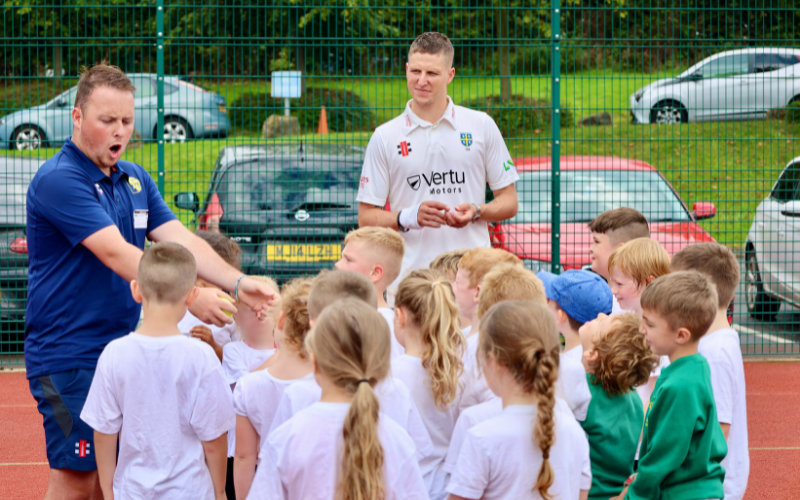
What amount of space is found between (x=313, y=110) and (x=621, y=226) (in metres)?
3.08

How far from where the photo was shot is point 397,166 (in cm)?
508

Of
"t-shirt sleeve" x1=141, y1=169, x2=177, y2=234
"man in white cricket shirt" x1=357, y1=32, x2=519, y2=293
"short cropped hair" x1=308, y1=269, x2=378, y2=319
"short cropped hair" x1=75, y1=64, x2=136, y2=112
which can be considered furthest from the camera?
"man in white cricket shirt" x1=357, y1=32, x2=519, y2=293

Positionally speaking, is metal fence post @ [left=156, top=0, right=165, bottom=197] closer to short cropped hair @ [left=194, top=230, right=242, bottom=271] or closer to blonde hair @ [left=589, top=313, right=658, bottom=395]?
short cropped hair @ [left=194, top=230, right=242, bottom=271]

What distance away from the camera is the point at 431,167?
506cm

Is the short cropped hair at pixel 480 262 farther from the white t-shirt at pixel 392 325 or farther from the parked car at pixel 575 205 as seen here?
the parked car at pixel 575 205

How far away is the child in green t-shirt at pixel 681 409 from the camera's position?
2787mm

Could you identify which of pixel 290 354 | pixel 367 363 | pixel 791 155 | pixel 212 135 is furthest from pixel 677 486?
pixel 791 155

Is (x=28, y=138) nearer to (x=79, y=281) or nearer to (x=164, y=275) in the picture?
(x=79, y=281)

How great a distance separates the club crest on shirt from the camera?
5062 millimetres

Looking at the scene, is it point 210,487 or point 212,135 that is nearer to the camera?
point 210,487

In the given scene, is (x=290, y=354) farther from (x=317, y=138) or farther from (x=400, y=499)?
(x=317, y=138)

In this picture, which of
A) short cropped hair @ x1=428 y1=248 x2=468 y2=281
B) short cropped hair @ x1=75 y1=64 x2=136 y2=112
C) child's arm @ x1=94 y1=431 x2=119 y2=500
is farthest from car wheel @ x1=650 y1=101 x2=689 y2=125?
child's arm @ x1=94 y1=431 x2=119 y2=500

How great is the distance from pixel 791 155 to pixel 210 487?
21.2 ft

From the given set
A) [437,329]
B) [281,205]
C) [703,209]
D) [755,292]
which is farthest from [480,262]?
[755,292]
